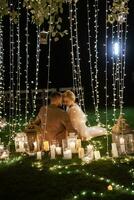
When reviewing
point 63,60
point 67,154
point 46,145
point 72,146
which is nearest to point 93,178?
point 67,154

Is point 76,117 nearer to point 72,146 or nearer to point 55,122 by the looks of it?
point 55,122

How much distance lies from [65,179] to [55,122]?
7.21 feet

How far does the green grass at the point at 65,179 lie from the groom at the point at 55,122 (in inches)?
24.9

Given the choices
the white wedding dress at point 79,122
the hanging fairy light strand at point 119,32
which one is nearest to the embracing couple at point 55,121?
the white wedding dress at point 79,122

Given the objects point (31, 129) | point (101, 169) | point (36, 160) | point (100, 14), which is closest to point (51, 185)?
point (101, 169)

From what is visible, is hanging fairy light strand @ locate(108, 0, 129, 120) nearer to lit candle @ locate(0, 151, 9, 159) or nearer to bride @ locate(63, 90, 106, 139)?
bride @ locate(63, 90, 106, 139)

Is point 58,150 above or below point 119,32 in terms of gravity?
below

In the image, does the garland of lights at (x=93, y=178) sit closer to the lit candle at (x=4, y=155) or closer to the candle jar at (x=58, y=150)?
the candle jar at (x=58, y=150)

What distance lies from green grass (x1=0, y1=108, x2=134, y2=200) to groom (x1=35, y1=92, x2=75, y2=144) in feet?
2.08

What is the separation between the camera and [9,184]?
7484 mm

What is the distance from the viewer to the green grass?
6.76 meters

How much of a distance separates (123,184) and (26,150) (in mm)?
2917

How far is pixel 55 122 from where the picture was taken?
9531 millimetres

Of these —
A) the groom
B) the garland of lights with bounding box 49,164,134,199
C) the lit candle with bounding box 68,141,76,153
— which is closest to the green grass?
the garland of lights with bounding box 49,164,134,199
